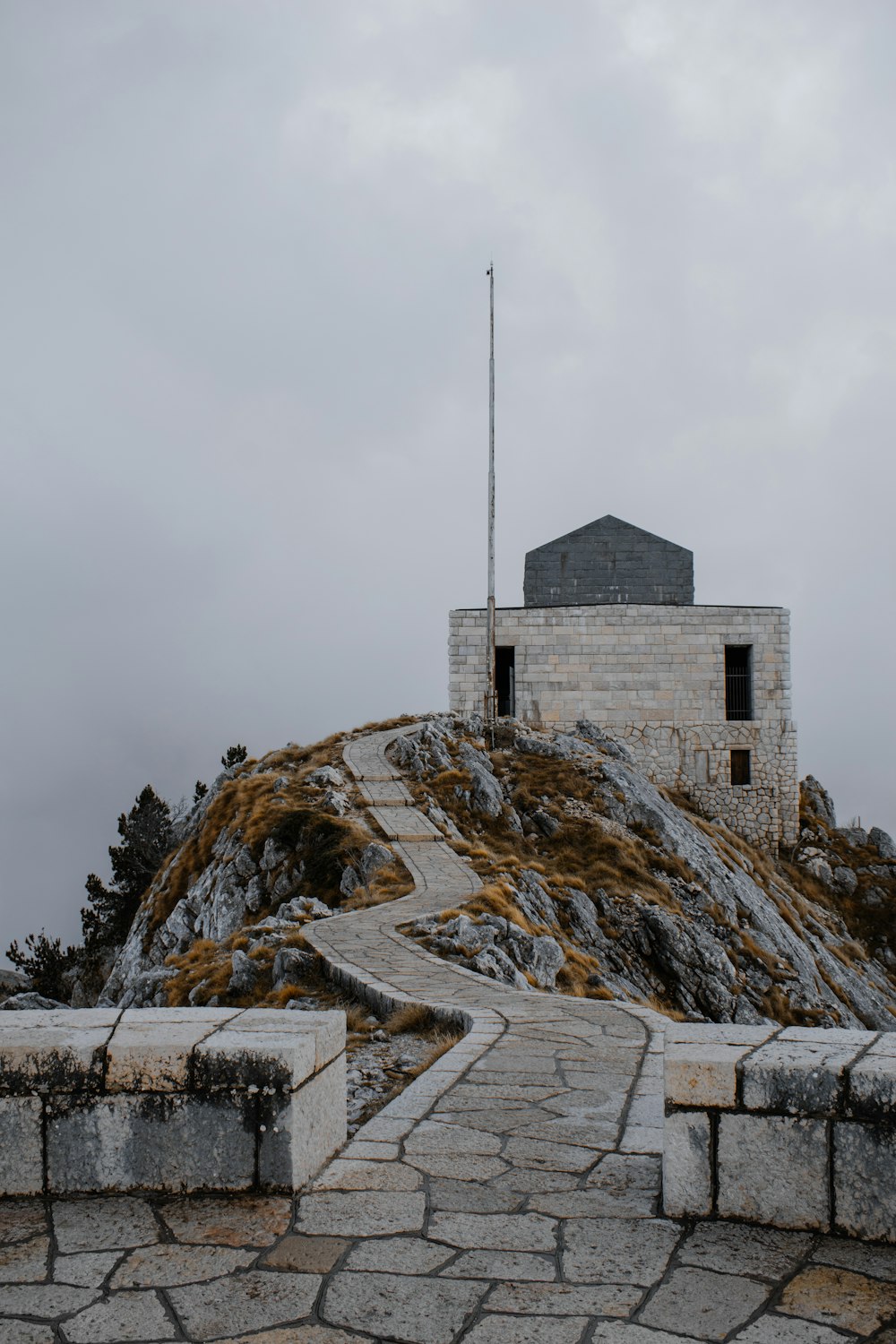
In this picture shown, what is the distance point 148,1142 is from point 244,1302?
2.92ft

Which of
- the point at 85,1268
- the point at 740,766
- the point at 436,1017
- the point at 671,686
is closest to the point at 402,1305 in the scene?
the point at 85,1268

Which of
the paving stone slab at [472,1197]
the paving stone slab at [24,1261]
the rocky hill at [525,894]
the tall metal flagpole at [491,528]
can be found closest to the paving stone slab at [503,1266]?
the paving stone slab at [472,1197]

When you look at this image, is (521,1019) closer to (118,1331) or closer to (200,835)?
(118,1331)

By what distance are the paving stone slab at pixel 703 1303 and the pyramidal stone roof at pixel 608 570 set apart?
2627cm

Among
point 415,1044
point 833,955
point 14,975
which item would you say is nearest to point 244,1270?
point 415,1044

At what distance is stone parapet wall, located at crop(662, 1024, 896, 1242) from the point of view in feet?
10.2

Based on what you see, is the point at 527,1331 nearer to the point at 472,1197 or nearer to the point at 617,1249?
the point at 617,1249

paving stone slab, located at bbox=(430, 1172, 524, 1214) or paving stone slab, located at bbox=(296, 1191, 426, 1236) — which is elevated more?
paving stone slab, located at bbox=(296, 1191, 426, 1236)

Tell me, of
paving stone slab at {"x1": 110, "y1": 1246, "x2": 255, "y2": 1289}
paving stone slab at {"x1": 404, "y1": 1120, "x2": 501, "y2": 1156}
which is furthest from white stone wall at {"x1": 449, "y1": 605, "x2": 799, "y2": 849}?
paving stone slab at {"x1": 110, "y1": 1246, "x2": 255, "y2": 1289}

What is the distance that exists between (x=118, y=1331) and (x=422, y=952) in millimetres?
7285

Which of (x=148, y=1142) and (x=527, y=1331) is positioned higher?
(x=148, y=1142)

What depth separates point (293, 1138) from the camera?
3479mm

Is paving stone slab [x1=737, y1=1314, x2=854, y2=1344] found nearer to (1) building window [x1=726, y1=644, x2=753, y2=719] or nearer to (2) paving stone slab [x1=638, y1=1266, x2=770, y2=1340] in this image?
(2) paving stone slab [x1=638, y1=1266, x2=770, y2=1340]

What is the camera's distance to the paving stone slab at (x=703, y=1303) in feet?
8.60
